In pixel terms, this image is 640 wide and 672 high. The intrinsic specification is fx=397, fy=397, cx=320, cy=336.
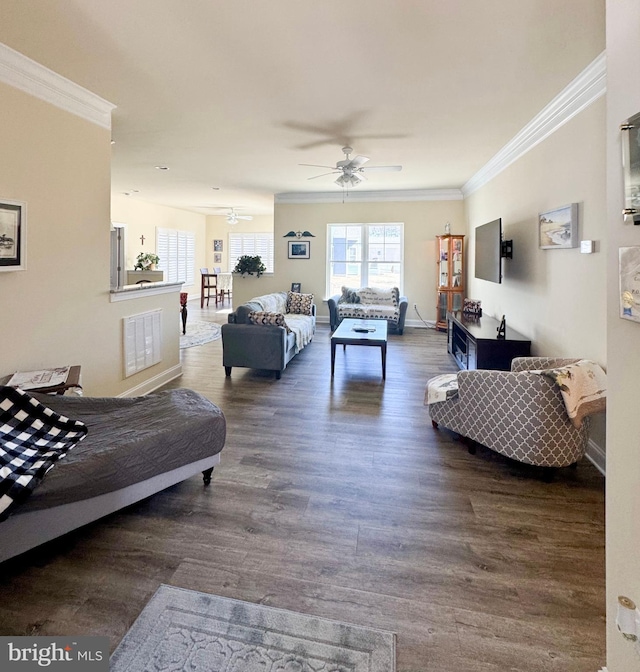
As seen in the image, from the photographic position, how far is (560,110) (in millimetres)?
3402

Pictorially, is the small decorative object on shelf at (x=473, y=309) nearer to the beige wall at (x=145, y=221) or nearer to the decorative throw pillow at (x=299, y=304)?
the decorative throw pillow at (x=299, y=304)

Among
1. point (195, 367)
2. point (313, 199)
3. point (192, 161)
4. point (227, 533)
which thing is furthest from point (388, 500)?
point (313, 199)

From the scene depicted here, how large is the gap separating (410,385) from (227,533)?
304cm

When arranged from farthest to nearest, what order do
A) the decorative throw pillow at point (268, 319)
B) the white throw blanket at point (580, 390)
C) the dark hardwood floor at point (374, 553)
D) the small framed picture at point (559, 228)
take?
the decorative throw pillow at point (268, 319) → the small framed picture at point (559, 228) → the white throw blanket at point (580, 390) → the dark hardwood floor at point (374, 553)

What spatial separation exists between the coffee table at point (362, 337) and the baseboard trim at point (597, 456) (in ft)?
7.44

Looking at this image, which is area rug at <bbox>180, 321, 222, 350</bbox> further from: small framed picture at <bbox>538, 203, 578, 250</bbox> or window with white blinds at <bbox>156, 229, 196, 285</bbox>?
small framed picture at <bbox>538, 203, 578, 250</bbox>

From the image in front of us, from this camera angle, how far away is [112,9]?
2207 mm

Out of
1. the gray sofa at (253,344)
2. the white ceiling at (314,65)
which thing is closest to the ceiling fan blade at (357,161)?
the white ceiling at (314,65)

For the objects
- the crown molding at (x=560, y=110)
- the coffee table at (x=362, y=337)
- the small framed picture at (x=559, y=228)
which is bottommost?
the coffee table at (x=362, y=337)

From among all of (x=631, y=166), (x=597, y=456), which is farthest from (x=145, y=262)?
(x=631, y=166)

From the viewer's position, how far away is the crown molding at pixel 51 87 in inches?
104

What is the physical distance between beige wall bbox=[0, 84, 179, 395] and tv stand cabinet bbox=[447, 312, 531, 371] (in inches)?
141

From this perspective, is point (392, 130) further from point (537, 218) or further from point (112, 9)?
point (112, 9)

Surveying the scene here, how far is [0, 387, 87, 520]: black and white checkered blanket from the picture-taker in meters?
1.70
